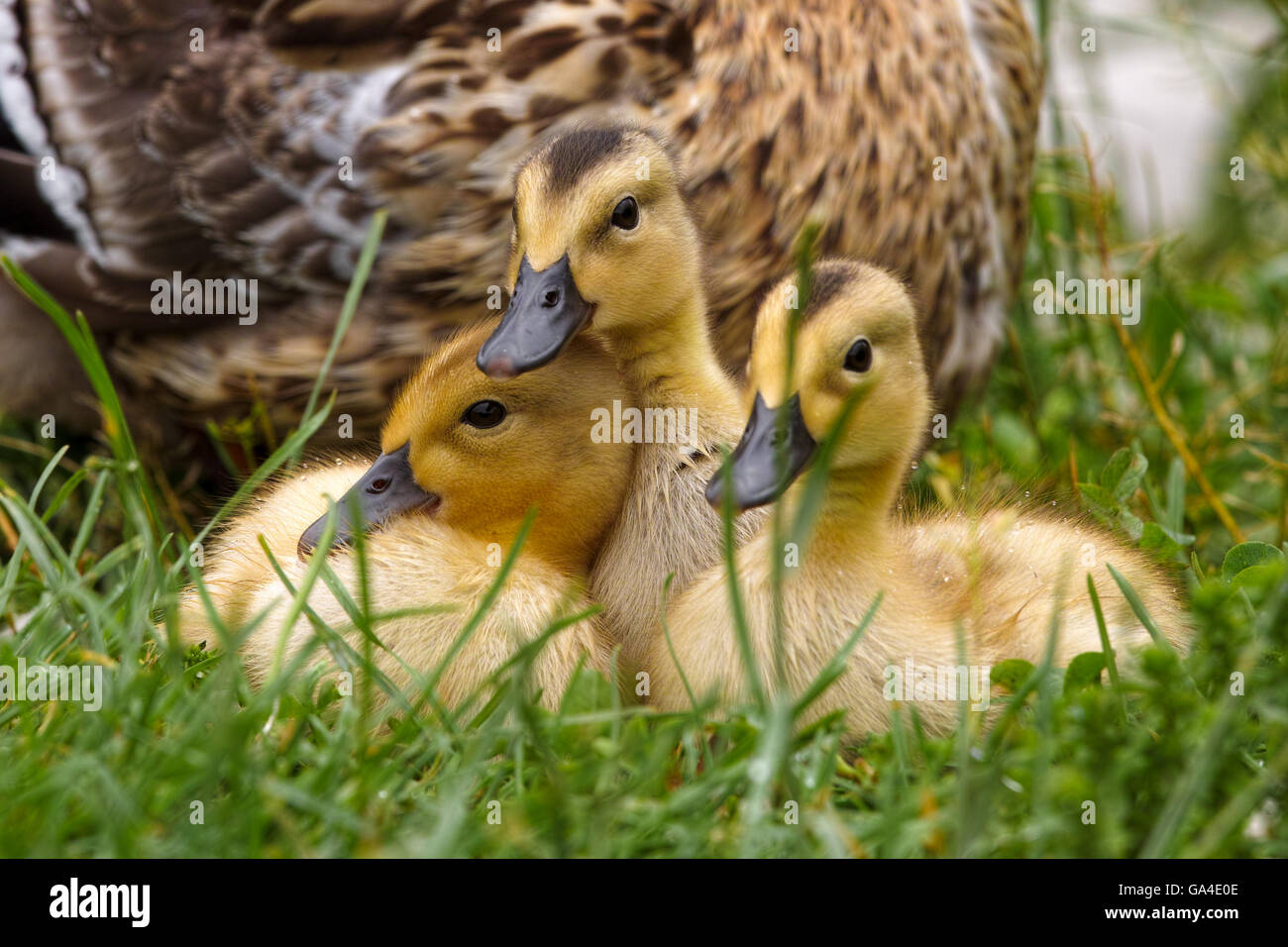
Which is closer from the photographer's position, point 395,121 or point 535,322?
point 535,322

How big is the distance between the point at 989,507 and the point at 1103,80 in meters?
3.64

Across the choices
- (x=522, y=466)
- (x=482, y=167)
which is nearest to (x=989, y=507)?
(x=522, y=466)

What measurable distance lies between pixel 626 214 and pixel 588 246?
7cm

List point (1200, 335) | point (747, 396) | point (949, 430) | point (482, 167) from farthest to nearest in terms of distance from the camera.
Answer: point (1200, 335)
point (949, 430)
point (482, 167)
point (747, 396)

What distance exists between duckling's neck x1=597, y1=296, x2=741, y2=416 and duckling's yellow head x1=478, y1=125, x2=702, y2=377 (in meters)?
0.03

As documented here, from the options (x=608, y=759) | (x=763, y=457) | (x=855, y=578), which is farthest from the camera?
(x=855, y=578)

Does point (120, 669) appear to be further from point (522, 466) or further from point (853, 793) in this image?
point (853, 793)

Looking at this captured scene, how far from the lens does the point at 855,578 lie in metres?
1.62

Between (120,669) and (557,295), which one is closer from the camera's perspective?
(120,669)

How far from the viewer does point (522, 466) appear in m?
1.74

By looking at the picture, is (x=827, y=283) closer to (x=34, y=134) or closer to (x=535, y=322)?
(x=535, y=322)

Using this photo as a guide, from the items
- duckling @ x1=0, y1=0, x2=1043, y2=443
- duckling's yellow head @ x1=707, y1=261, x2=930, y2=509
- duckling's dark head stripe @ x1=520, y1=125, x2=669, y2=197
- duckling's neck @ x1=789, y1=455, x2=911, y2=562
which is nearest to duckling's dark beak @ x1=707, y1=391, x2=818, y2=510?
duckling's yellow head @ x1=707, y1=261, x2=930, y2=509

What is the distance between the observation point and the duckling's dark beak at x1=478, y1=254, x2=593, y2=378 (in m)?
1.60

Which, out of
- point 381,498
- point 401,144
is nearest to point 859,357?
point 381,498
